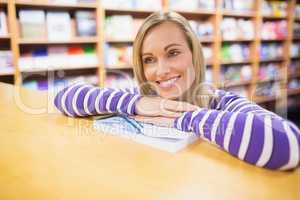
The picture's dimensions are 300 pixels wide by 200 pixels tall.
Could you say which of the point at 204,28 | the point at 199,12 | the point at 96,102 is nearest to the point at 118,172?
the point at 96,102

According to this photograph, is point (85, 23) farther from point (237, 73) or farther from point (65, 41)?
point (237, 73)

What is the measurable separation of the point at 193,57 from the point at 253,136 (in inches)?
17.2

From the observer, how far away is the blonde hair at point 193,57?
811mm

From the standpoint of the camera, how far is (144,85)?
35.6 inches

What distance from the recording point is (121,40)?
256 cm

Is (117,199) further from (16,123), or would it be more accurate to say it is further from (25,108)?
(25,108)

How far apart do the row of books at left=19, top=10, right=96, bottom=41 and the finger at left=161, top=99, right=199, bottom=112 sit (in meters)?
1.81

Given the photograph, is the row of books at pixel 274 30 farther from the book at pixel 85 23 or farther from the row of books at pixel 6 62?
the row of books at pixel 6 62

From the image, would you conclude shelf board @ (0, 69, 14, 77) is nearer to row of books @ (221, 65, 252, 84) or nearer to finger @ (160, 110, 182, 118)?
finger @ (160, 110, 182, 118)

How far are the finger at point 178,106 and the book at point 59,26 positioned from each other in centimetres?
181

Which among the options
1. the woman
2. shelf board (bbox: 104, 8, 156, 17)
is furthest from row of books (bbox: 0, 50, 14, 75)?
the woman

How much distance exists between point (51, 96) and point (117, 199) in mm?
705

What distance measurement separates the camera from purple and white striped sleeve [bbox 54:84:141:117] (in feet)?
2.45

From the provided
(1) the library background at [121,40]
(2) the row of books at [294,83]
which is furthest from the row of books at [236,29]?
(2) the row of books at [294,83]
